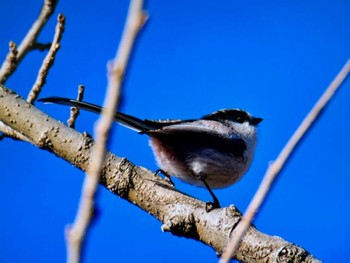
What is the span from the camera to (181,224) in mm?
1823

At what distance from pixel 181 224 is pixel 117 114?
0.78 metres

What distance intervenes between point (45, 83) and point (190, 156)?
792 millimetres

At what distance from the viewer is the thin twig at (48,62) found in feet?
7.48

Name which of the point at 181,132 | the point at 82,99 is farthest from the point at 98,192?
the point at 181,132

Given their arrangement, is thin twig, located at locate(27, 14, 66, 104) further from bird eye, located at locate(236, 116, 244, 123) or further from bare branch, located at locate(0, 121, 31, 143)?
bird eye, located at locate(236, 116, 244, 123)

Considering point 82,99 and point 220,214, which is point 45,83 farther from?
point 220,214

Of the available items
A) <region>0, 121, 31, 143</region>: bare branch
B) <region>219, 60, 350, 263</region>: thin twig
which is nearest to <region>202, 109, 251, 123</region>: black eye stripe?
<region>0, 121, 31, 143</region>: bare branch

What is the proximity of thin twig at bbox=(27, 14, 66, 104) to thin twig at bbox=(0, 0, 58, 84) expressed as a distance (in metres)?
0.06

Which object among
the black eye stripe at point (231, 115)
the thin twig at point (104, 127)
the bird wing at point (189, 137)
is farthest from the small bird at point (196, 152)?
the thin twig at point (104, 127)

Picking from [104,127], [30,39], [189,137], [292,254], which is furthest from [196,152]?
[104,127]

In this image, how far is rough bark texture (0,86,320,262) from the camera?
1.79m

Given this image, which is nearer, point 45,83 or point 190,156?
point 45,83

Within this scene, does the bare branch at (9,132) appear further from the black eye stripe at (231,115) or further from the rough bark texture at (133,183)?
the black eye stripe at (231,115)

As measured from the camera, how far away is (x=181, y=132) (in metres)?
2.68
